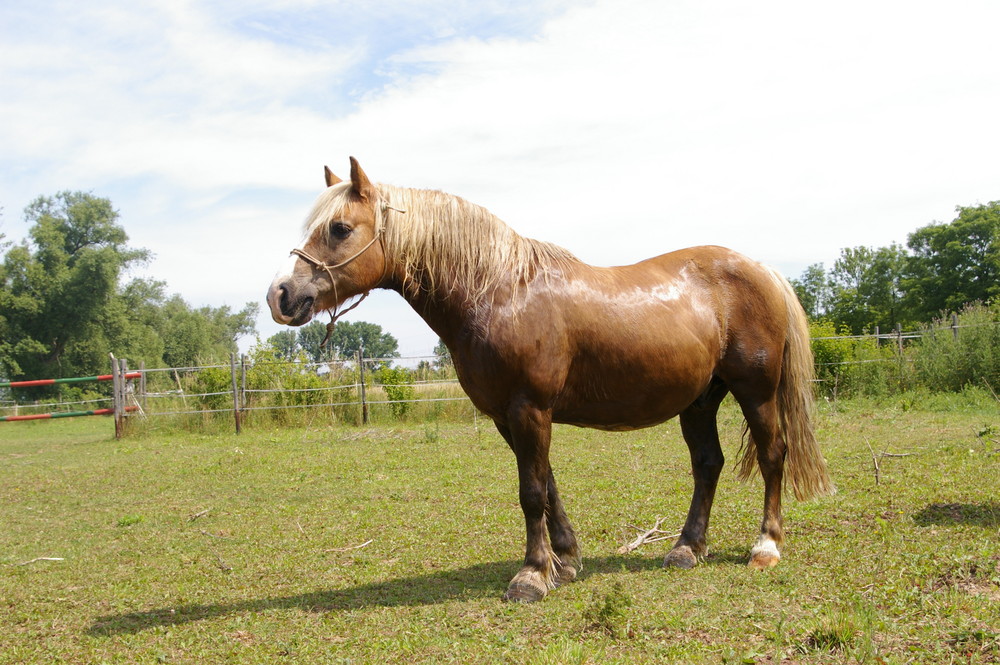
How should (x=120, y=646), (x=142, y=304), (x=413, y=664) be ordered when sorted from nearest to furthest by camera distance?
(x=413, y=664) → (x=120, y=646) → (x=142, y=304)

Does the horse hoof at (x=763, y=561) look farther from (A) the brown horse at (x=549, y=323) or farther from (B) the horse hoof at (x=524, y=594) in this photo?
(B) the horse hoof at (x=524, y=594)

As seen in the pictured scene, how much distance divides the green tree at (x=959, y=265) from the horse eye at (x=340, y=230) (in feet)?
146

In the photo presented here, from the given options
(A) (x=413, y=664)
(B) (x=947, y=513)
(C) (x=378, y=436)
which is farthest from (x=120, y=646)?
(C) (x=378, y=436)

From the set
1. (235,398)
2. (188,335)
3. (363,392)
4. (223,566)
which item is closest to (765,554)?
(223,566)

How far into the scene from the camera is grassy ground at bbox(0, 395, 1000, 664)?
3229 millimetres

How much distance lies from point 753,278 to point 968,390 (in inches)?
489

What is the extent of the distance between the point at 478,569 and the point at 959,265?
47.0m

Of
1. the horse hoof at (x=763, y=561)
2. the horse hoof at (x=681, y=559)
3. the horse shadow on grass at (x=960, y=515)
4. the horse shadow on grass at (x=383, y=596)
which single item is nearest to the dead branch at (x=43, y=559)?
the horse shadow on grass at (x=383, y=596)

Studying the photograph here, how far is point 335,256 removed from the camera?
155 inches

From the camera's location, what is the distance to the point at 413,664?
3.14 metres

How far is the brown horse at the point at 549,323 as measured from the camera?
3.96 m

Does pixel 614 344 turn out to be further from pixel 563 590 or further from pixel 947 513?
pixel 947 513

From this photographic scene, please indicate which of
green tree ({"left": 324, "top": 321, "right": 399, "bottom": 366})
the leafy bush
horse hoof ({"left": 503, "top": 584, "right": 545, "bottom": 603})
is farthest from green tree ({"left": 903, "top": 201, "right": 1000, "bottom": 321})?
green tree ({"left": 324, "top": 321, "right": 399, "bottom": 366})

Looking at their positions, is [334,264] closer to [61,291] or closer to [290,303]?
[290,303]
